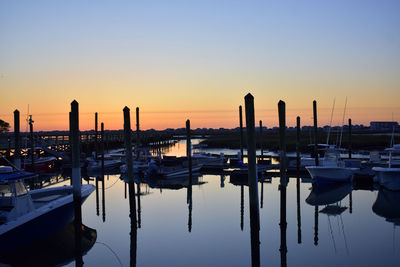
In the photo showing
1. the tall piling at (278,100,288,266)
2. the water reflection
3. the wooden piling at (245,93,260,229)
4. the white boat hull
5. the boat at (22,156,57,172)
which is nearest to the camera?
the wooden piling at (245,93,260,229)

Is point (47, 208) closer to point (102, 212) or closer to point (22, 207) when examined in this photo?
point (22, 207)

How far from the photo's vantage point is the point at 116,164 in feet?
145

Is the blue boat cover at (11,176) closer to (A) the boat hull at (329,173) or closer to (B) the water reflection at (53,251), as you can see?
(B) the water reflection at (53,251)

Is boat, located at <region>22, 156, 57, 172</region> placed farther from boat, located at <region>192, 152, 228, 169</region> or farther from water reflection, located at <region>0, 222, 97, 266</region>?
water reflection, located at <region>0, 222, 97, 266</region>

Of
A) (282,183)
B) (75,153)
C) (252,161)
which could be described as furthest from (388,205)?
(75,153)

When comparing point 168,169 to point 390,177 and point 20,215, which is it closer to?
point 390,177

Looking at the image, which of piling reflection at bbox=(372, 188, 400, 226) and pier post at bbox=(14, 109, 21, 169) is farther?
pier post at bbox=(14, 109, 21, 169)

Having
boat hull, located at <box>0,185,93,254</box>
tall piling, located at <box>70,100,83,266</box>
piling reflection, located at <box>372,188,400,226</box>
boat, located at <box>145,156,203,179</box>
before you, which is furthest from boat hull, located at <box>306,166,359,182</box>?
tall piling, located at <box>70,100,83,266</box>

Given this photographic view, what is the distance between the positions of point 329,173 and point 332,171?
246 mm

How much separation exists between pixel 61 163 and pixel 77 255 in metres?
33.1

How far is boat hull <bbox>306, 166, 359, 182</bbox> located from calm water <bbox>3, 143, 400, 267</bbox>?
0.66 metres

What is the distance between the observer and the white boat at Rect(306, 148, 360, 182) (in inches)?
1137

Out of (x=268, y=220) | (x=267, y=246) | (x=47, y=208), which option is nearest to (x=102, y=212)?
(x=47, y=208)

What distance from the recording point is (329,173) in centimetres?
2897
